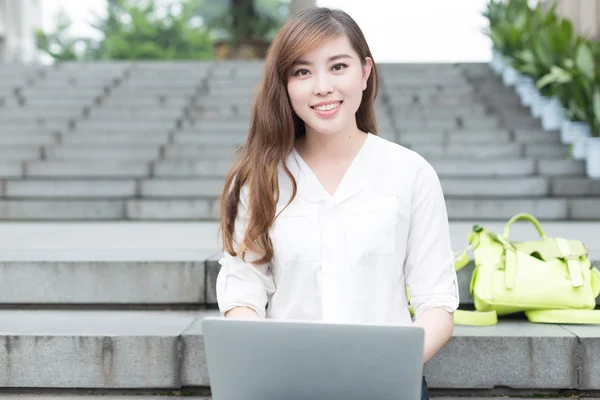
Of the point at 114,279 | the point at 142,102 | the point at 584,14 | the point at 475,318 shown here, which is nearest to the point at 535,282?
the point at 475,318

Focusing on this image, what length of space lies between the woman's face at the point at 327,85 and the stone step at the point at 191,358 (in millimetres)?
1185

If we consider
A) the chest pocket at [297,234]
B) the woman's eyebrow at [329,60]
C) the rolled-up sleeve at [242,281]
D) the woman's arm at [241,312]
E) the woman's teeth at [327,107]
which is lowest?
the woman's arm at [241,312]

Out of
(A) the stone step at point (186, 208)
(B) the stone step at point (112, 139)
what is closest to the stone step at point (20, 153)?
(B) the stone step at point (112, 139)

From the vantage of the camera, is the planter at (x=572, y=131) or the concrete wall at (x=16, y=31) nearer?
the planter at (x=572, y=131)

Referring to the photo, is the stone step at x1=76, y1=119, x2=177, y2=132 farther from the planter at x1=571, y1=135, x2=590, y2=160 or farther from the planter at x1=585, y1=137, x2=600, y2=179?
the planter at x1=585, y1=137, x2=600, y2=179

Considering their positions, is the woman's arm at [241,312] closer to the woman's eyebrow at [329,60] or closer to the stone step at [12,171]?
the woman's eyebrow at [329,60]

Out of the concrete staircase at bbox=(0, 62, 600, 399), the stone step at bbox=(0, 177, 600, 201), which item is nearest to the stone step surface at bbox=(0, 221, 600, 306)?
the concrete staircase at bbox=(0, 62, 600, 399)

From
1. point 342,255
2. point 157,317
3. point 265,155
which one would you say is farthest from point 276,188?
point 157,317

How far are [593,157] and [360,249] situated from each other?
16.2 ft

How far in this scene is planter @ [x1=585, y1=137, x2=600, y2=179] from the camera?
5949 millimetres

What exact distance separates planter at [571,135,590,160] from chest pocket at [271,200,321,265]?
5.09m

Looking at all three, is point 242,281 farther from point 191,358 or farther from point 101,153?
point 101,153

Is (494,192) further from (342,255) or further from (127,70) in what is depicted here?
(127,70)

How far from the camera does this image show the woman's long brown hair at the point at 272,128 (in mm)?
1687
